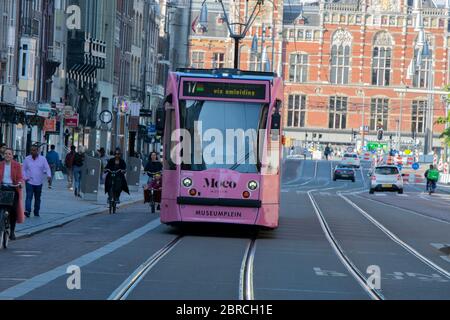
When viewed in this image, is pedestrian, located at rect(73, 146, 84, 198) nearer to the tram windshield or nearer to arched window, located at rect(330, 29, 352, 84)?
the tram windshield

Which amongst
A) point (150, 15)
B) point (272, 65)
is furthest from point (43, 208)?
point (272, 65)

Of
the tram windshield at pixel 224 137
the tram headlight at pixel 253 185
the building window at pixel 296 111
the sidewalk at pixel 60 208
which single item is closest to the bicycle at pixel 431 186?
the sidewalk at pixel 60 208

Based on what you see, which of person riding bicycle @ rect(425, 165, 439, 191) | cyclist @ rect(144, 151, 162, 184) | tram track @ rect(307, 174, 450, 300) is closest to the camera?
tram track @ rect(307, 174, 450, 300)

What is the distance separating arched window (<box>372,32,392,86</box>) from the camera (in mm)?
150375

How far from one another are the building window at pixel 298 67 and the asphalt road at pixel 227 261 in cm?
11648

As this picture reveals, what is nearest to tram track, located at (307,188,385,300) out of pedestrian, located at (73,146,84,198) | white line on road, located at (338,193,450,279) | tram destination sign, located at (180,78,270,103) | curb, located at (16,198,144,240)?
white line on road, located at (338,193,450,279)

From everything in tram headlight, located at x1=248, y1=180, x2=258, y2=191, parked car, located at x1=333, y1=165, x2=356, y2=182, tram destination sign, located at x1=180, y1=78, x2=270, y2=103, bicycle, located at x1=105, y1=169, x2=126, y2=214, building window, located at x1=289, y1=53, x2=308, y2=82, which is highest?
building window, located at x1=289, y1=53, x2=308, y2=82

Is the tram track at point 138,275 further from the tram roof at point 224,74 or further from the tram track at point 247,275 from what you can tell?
the tram roof at point 224,74

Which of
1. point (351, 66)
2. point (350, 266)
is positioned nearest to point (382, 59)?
point (351, 66)

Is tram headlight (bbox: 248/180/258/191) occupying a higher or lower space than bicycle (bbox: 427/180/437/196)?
higher

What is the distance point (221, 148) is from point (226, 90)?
1155 millimetres

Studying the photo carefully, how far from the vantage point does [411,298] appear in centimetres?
1620

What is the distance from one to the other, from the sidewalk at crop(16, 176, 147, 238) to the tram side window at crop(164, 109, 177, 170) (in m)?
2.91

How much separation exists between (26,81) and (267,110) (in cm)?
3827
